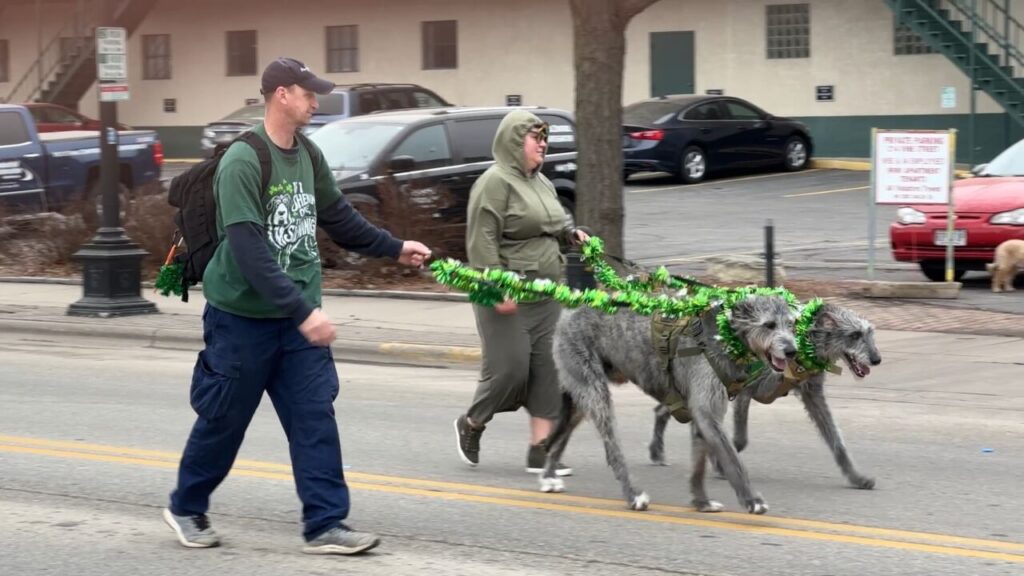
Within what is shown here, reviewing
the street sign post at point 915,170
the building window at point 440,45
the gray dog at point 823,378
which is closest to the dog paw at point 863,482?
the gray dog at point 823,378

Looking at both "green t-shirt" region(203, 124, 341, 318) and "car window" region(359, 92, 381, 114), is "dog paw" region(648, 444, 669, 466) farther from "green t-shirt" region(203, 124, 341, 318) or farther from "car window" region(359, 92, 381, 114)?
"car window" region(359, 92, 381, 114)

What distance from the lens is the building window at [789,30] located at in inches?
1280

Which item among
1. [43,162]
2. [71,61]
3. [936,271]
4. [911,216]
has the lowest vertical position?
[936,271]

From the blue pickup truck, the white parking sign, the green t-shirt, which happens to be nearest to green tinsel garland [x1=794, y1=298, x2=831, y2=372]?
the green t-shirt

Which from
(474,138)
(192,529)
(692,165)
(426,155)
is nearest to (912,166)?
(474,138)

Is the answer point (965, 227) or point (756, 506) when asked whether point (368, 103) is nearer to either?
point (965, 227)

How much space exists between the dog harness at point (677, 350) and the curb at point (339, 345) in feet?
17.3

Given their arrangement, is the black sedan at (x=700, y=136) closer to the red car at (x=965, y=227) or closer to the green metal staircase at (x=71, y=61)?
the red car at (x=965, y=227)

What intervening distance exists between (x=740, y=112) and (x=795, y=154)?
1892 millimetres

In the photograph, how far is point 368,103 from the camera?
1137 inches

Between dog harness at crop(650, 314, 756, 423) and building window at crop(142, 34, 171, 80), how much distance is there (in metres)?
34.8

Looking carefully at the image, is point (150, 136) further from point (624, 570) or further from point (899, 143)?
point (624, 570)

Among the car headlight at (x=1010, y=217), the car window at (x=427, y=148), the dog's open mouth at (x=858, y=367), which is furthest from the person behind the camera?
the car window at (x=427, y=148)

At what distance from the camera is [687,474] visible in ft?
27.0
